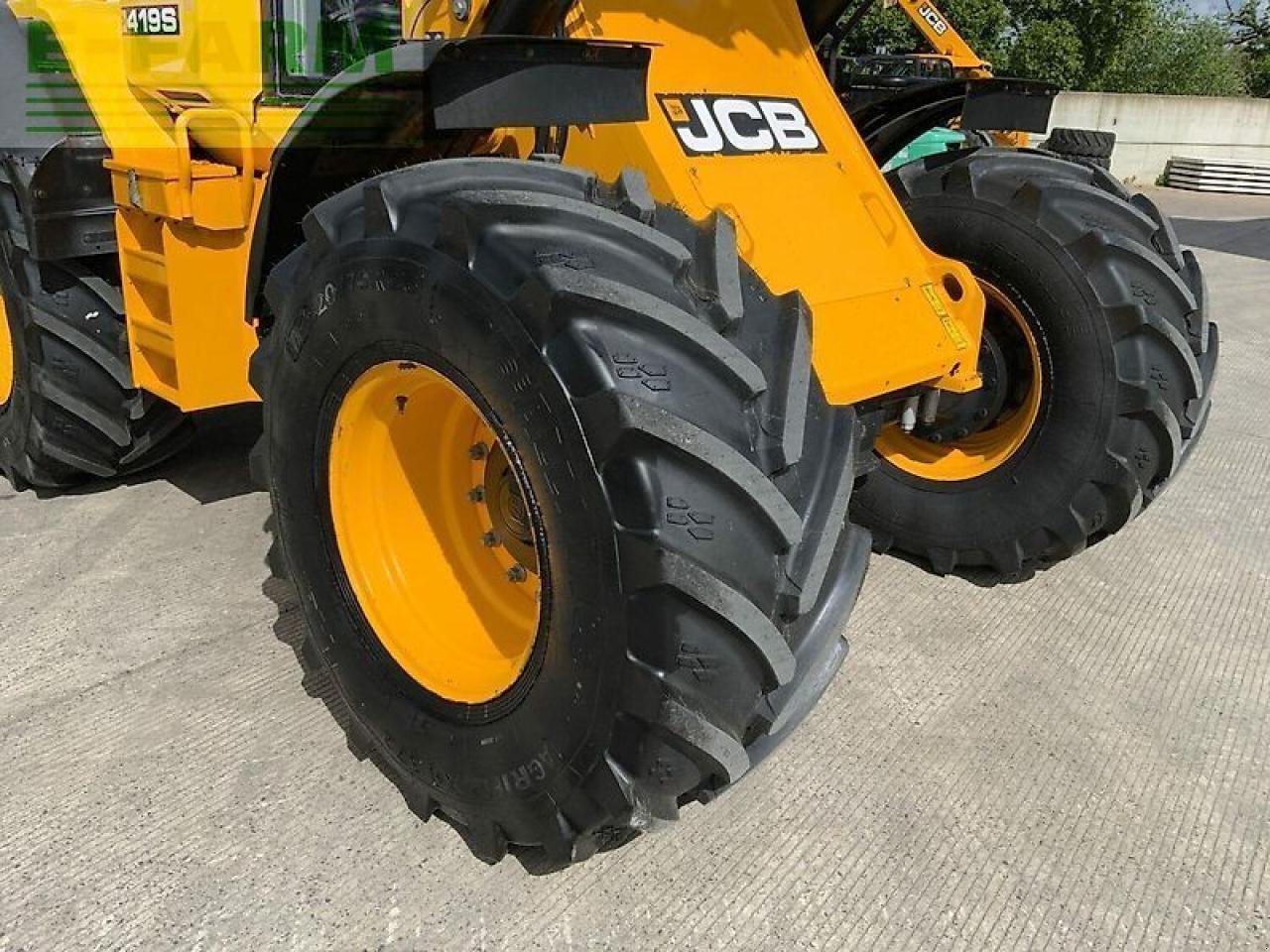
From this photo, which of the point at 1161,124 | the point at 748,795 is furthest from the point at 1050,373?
the point at 1161,124

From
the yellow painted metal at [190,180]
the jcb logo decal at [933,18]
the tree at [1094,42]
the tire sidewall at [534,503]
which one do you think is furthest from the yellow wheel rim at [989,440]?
the tree at [1094,42]

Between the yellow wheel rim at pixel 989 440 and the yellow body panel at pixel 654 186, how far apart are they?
369 mm

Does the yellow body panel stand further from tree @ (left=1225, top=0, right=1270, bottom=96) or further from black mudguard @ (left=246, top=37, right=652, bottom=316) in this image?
tree @ (left=1225, top=0, right=1270, bottom=96)

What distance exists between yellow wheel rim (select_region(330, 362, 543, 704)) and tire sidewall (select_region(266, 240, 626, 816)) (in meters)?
0.04

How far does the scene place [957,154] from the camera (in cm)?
346

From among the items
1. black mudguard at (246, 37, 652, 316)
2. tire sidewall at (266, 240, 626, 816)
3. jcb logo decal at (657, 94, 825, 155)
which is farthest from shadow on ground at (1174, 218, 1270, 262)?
tire sidewall at (266, 240, 626, 816)

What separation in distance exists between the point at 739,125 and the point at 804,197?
233 mm

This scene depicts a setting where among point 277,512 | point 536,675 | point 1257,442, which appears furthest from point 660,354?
point 1257,442

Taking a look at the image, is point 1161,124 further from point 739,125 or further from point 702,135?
point 702,135

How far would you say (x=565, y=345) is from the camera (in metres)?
1.71

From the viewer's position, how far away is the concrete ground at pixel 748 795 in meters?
2.10

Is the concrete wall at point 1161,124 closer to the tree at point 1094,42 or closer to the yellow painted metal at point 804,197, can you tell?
the tree at point 1094,42

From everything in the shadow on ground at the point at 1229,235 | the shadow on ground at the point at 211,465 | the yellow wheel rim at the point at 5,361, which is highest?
the yellow wheel rim at the point at 5,361

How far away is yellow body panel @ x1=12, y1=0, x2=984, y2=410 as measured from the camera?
2.51 metres
